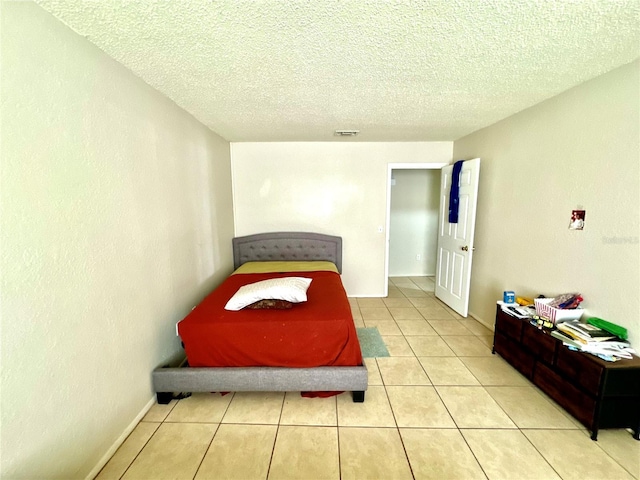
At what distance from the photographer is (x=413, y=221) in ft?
16.5

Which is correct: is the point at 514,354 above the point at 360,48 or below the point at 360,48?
below

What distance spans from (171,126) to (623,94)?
3.21 metres

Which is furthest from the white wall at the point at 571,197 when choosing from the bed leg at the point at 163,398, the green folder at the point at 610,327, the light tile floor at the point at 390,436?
the bed leg at the point at 163,398

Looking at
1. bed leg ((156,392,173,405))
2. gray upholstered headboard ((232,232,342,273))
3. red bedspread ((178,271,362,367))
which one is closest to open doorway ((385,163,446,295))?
gray upholstered headboard ((232,232,342,273))

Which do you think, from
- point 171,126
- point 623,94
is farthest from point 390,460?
point 171,126

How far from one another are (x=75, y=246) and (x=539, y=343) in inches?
120

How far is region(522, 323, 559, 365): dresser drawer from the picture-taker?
1831 millimetres

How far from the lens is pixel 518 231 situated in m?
2.51

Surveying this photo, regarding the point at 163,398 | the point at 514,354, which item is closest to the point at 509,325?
the point at 514,354

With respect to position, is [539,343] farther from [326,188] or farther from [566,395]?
[326,188]

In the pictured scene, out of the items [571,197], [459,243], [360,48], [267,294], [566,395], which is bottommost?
[566,395]

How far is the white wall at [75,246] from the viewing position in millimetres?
1055

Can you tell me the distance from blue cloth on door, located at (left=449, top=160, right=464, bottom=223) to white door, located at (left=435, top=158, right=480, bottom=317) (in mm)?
46

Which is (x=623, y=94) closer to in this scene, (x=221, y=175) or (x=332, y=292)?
(x=332, y=292)
